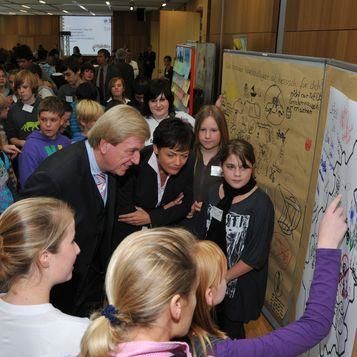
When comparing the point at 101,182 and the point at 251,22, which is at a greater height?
the point at 251,22

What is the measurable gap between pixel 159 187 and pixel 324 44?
4.68ft

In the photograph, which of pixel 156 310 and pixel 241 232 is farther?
pixel 241 232

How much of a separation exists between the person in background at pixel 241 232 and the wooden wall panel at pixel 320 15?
3.07ft

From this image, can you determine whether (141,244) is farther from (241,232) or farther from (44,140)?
(44,140)

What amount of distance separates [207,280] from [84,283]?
115cm

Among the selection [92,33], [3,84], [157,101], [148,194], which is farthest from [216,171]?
[92,33]

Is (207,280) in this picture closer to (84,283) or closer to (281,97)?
(84,283)

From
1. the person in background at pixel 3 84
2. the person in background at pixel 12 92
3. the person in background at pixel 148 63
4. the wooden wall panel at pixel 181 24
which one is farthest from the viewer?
the person in background at pixel 148 63

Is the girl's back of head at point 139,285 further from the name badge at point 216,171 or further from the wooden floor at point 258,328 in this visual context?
the wooden floor at point 258,328

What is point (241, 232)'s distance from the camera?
2.46 meters

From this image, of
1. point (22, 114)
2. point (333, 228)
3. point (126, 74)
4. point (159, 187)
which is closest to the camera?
point (333, 228)

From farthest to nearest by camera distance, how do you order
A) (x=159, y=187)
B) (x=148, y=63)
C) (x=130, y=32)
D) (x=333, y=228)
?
(x=130, y=32)
(x=148, y=63)
(x=159, y=187)
(x=333, y=228)

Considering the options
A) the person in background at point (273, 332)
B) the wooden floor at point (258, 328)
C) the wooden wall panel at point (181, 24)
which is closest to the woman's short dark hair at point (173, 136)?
the person in background at point (273, 332)

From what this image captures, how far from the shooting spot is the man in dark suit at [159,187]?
8.21 ft
